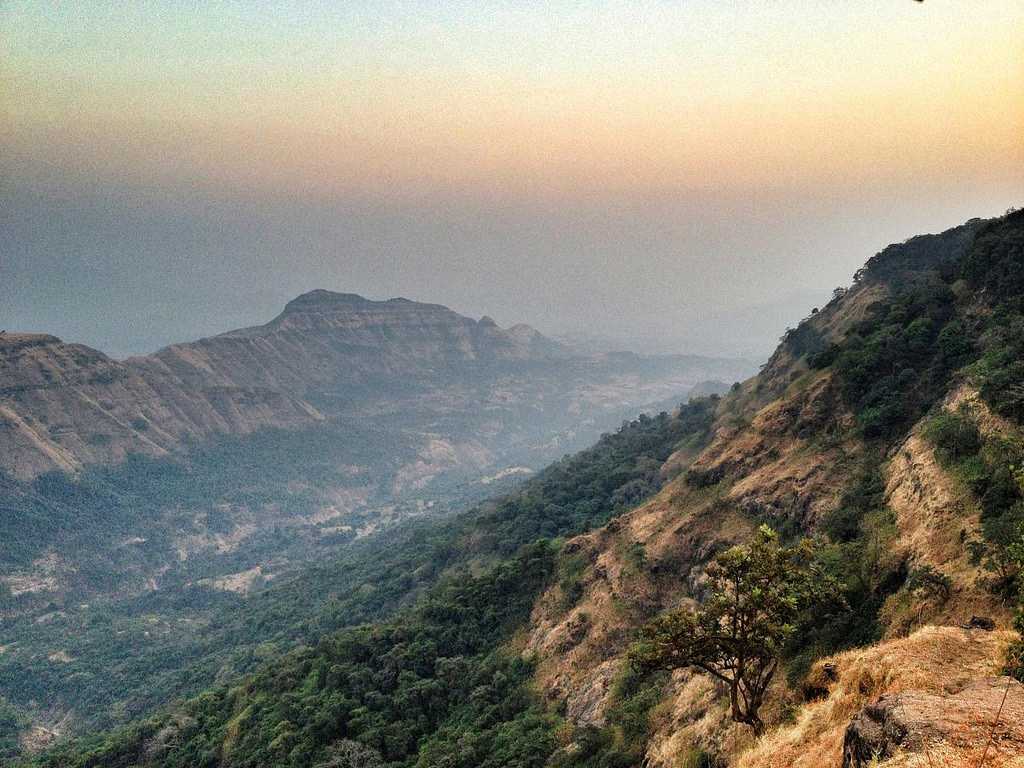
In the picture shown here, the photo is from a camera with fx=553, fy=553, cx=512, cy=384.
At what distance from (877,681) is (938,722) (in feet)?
17.4

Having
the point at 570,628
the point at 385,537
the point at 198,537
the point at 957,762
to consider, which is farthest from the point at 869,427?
the point at 198,537

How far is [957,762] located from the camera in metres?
11.5

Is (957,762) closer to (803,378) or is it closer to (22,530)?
(803,378)

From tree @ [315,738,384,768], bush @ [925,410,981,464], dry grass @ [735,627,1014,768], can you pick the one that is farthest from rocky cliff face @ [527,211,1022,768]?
tree @ [315,738,384,768]

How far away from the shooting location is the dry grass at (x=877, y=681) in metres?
16.1

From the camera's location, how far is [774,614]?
18.2 meters

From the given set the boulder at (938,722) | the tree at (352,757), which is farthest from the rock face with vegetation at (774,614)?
the tree at (352,757)

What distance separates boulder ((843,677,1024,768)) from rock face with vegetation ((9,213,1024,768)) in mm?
63

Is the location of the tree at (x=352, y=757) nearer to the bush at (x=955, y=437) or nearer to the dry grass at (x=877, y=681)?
the dry grass at (x=877, y=681)

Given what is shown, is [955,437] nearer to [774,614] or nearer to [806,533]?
[806,533]

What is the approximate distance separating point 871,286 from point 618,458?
4745 centimetres

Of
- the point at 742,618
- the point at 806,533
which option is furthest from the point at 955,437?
the point at 742,618

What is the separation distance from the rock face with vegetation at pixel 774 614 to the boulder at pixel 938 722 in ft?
0.21

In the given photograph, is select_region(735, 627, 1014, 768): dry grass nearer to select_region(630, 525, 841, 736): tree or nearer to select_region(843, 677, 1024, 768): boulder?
select_region(843, 677, 1024, 768): boulder
